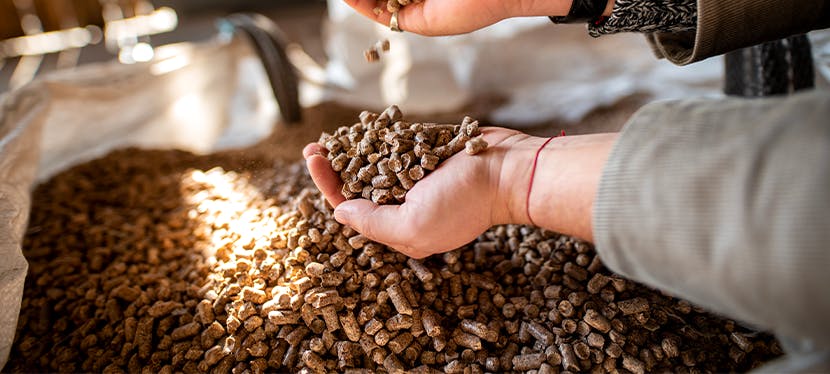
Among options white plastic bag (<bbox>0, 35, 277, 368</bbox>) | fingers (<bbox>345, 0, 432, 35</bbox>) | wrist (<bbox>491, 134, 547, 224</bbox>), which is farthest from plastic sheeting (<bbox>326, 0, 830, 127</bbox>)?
wrist (<bbox>491, 134, 547, 224</bbox>)

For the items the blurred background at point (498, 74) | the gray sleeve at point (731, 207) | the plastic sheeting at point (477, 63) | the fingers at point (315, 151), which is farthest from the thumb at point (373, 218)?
the plastic sheeting at point (477, 63)

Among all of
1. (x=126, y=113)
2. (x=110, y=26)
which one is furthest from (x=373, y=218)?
(x=110, y=26)

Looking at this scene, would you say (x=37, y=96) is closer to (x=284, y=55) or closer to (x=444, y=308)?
(x=284, y=55)

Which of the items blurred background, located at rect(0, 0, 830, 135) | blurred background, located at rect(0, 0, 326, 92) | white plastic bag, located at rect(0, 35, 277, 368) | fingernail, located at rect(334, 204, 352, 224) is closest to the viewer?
fingernail, located at rect(334, 204, 352, 224)

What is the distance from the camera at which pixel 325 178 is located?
117 cm

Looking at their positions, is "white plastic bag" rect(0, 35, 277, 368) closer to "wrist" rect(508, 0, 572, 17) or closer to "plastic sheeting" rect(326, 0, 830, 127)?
"plastic sheeting" rect(326, 0, 830, 127)

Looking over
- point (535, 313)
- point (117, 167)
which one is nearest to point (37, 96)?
point (117, 167)

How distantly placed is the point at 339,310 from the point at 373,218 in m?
0.19

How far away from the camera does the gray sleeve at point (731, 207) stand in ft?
2.24

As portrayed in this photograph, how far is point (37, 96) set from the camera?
1.62 metres

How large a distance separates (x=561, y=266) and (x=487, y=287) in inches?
6.6

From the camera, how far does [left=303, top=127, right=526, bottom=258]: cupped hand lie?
105 cm

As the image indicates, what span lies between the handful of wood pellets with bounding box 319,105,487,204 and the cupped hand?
2 cm

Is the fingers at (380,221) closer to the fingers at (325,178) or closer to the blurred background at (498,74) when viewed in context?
the fingers at (325,178)
